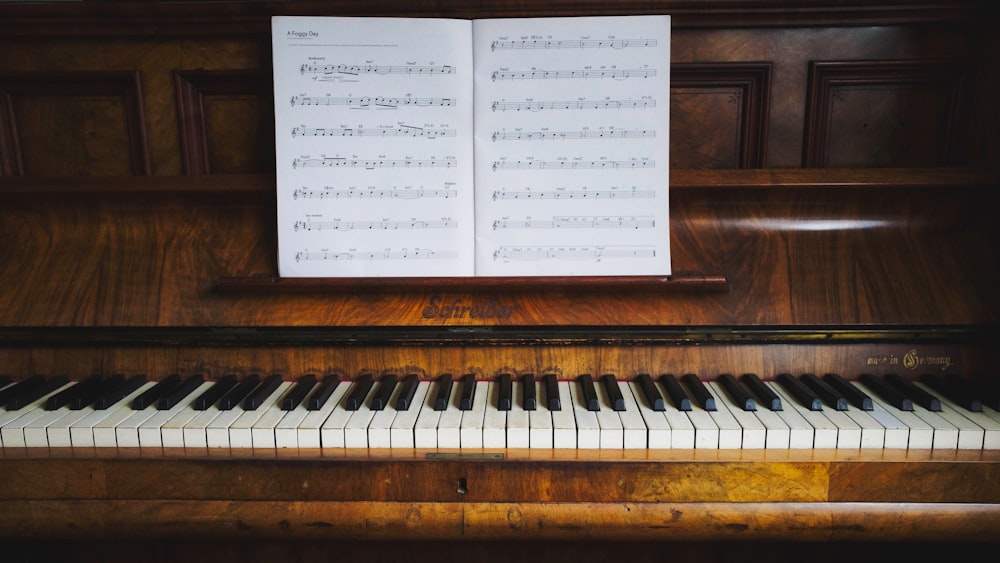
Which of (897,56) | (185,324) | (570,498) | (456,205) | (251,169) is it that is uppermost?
(897,56)

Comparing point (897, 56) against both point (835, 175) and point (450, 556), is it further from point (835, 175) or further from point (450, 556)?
point (450, 556)

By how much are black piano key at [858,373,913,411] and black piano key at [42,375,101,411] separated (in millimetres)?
1833

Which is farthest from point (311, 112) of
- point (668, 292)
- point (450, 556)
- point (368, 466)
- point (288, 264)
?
point (450, 556)

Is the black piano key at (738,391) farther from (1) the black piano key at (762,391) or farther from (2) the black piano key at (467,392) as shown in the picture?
(2) the black piano key at (467,392)

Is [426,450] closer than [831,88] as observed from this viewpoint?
Yes

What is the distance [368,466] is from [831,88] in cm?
146

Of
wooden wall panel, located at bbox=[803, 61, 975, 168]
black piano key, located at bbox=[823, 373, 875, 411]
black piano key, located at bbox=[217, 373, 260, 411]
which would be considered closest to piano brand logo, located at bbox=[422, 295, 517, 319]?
black piano key, located at bbox=[217, 373, 260, 411]

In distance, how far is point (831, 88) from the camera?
1405mm

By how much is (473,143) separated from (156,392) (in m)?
0.95

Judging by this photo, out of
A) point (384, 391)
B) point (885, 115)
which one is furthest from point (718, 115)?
point (384, 391)

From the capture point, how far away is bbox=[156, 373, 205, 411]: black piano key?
3.96 ft

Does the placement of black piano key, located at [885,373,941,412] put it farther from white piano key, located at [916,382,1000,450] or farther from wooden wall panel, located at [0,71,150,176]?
wooden wall panel, located at [0,71,150,176]

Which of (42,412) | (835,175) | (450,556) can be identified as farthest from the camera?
(450,556)

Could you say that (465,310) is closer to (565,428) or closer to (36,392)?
(565,428)
